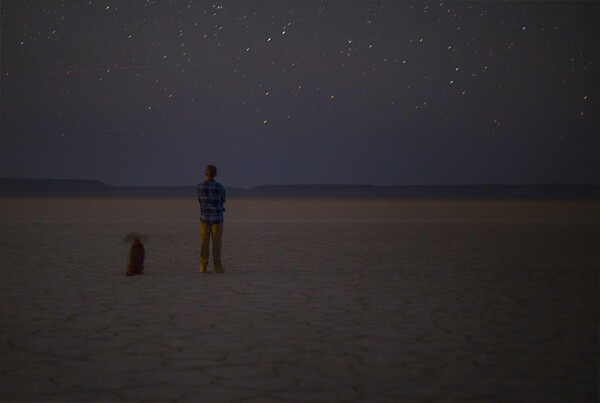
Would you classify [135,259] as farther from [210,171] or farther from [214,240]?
[210,171]

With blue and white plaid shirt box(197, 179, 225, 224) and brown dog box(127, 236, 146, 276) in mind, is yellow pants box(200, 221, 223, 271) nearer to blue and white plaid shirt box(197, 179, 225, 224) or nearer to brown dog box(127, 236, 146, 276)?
blue and white plaid shirt box(197, 179, 225, 224)

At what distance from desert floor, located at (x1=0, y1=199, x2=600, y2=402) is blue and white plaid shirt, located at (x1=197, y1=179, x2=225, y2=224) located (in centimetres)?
85

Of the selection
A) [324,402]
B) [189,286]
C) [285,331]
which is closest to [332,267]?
[189,286]

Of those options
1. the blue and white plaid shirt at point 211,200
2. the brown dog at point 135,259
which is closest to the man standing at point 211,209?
the blue and white plaid shirt at point 211,200

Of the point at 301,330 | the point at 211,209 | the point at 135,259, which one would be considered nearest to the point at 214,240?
the point at 211,209

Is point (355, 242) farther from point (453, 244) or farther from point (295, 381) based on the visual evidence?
point (295, 381)

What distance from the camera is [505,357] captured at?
5.33m

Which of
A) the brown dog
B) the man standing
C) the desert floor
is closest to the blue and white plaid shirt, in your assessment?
the man standing

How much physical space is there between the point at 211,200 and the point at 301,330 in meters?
4.28

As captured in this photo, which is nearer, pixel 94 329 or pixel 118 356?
pixel 118 356

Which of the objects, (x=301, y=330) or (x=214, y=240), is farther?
(x=214, y=240)

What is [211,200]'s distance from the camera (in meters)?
10.2

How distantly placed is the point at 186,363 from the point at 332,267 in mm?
6283

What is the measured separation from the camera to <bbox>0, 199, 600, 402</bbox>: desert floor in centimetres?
459
